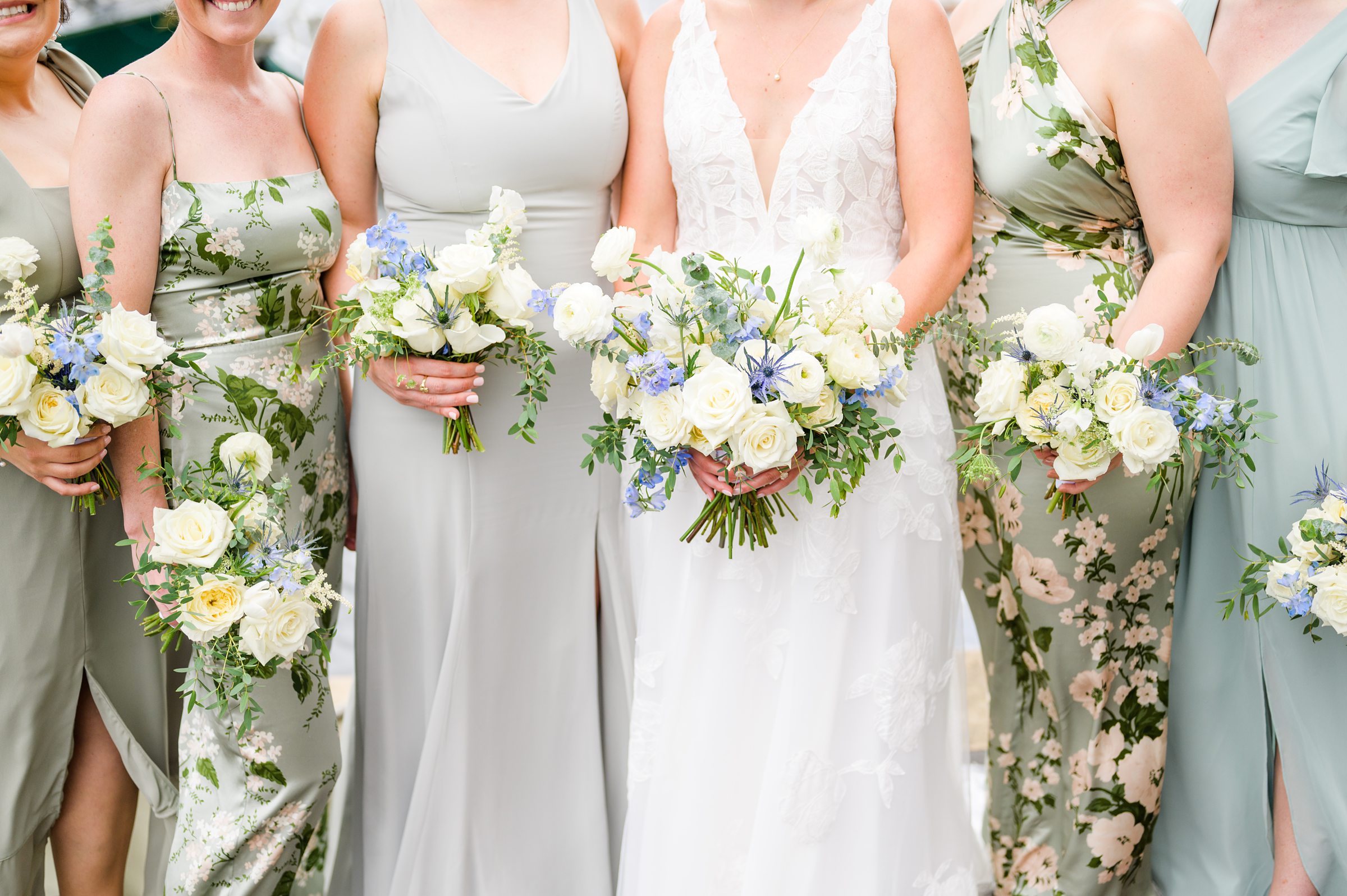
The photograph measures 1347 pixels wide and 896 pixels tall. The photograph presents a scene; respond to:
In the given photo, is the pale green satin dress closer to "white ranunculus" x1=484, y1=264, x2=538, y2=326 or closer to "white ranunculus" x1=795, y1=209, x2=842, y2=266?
"white ranunculus" x1=795, y1=209, x2=842, y2=266

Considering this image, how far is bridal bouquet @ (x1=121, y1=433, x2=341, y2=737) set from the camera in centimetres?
219

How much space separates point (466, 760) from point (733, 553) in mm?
934

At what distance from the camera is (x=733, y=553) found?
2457mm

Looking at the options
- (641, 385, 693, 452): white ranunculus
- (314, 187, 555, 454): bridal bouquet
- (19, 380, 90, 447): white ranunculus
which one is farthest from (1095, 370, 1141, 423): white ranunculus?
(19, 380, 90, 447): white ranunculus

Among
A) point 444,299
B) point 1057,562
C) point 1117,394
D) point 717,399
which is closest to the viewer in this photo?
point 717,399

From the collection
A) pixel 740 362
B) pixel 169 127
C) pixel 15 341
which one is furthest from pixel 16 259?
pixel 740 362

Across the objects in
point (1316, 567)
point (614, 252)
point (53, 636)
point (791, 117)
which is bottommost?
point (53, 636)

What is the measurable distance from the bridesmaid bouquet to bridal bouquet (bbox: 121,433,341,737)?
189 centimetres

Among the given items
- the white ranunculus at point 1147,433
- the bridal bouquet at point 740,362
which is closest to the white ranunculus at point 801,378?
the bridal bouquet at point 740,362

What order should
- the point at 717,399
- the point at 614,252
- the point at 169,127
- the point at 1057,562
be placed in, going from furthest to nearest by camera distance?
the point at 1057,562, the point at 169,127, the point at 614,252, the point at 717,399

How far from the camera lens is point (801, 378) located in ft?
6.58

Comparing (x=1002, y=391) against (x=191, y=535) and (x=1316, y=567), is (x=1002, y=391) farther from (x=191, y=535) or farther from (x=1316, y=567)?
(x=191, y=535)

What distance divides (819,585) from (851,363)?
57 cm

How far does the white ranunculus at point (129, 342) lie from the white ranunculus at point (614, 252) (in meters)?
0.87
